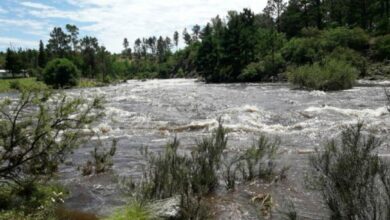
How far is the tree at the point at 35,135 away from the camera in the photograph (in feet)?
28.7

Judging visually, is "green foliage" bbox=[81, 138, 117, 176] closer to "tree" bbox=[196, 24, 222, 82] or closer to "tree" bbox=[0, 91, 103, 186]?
"tree" bbox=[0, 91, 103, 186]

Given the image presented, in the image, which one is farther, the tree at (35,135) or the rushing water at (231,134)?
the rushing water at (231,134)

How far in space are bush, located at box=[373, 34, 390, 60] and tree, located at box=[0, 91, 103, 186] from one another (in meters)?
57.1

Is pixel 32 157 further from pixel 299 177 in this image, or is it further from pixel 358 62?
pixel 358 62

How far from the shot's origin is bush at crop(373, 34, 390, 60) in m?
59.0

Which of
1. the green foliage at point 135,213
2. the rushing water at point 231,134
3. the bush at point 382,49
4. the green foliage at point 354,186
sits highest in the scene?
the bush at point 382,49

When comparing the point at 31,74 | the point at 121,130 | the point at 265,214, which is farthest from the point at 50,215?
the point at 31,74

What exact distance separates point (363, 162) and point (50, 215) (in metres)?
5.25

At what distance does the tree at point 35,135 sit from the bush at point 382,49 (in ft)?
187

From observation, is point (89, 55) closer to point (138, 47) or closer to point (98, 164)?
point (138, 47)

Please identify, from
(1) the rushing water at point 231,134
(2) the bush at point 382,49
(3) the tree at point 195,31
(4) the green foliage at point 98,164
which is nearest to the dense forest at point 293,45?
(2) the bush at point 382,49

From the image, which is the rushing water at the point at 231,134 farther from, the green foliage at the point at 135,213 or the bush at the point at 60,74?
the bush at the point at 60,74

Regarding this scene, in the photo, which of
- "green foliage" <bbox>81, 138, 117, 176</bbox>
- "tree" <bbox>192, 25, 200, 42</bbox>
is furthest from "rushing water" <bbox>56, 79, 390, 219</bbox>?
"tree" <bbox>192, 25, 200, 42</bbox>

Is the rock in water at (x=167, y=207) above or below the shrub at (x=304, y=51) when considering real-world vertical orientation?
below
